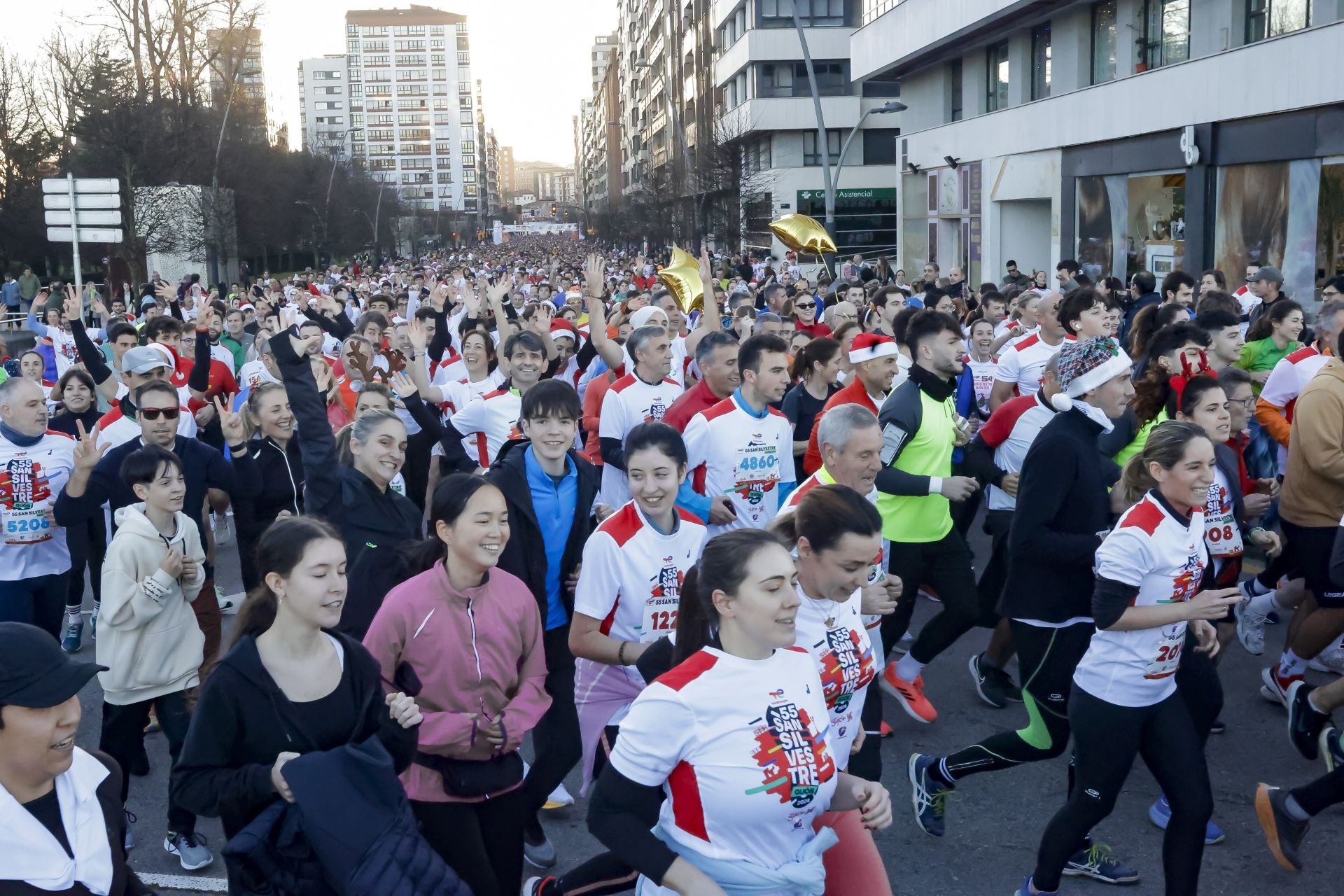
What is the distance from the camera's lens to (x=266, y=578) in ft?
11.7

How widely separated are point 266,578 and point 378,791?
0.78 metres

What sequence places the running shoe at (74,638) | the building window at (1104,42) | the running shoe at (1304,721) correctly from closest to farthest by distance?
1. the running shoe at (1304,721)
2. the running shoe at (74,638)
3. the building window at (1104,42)

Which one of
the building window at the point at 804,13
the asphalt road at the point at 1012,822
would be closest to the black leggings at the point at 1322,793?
the asphalt road at the point at 1012,822

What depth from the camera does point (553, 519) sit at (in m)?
5.16

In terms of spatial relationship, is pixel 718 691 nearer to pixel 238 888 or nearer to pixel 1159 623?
pixel 238 888

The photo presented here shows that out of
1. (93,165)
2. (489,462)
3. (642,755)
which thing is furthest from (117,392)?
(93,165)

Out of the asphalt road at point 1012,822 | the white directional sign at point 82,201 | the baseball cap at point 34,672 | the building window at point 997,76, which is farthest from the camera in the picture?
the building window at point 997,76

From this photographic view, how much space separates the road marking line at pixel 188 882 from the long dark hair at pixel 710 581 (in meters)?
2.73

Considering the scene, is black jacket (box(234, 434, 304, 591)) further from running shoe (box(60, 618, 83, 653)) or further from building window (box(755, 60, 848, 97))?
building window (box(755, 60, 848, 97))

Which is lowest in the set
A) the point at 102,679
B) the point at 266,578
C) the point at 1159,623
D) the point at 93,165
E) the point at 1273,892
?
the point at 1273,892

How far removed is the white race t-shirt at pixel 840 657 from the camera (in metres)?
3.57

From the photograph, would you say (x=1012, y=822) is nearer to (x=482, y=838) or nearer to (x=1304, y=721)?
(x=1304, y=721)

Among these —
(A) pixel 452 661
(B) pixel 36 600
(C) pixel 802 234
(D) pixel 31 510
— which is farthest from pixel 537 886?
(C) pixel 802 234

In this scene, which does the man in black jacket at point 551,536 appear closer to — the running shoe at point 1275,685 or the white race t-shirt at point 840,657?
the white race t-shirt at point 840,657
